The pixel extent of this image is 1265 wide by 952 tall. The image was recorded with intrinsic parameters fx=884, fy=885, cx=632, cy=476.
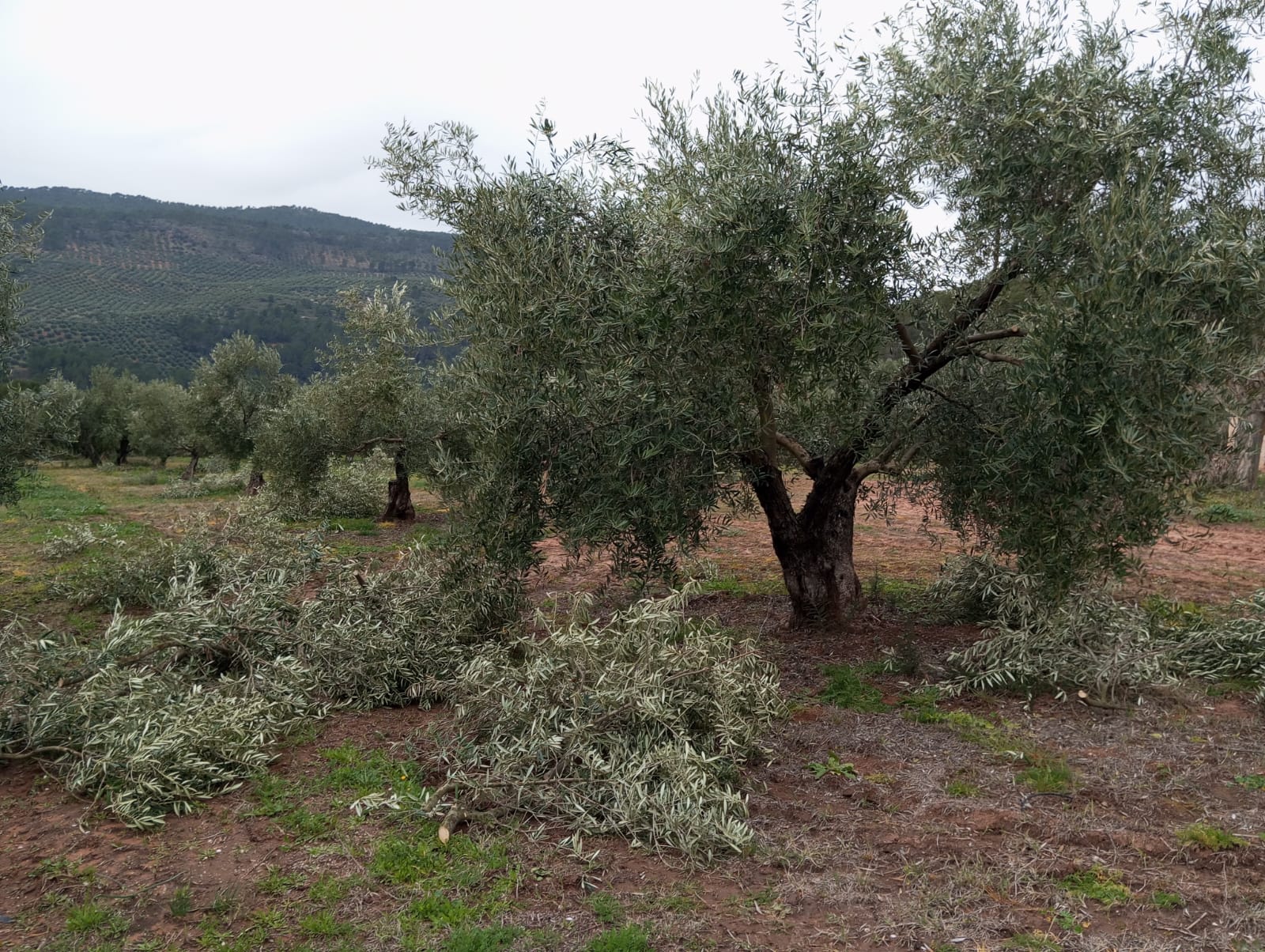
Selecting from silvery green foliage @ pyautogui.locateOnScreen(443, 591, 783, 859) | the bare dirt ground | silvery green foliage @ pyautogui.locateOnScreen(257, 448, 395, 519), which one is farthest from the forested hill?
the bare dirt ground

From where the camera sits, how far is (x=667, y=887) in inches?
196

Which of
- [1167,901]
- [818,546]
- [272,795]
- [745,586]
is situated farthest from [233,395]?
[1167,901]

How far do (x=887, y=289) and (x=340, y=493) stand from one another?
55.2 feet

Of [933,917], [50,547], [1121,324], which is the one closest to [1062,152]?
[1121,324]

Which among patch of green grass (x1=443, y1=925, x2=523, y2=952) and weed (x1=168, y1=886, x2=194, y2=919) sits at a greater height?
patch of green grass (x1=443, y1=925, x2=523, y2=952)

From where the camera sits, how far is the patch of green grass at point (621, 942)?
4.34 m

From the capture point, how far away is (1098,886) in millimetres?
4895

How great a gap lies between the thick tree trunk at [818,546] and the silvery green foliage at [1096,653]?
1672 millimetres

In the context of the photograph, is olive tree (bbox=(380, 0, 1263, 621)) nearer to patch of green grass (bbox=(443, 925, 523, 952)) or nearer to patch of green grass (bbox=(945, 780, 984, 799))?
patch of green grass (bbox=(945, 780, 984, 799))

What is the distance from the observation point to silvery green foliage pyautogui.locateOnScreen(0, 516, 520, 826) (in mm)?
6250

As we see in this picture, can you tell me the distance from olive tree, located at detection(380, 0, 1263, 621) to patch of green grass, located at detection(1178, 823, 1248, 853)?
80.0 inches

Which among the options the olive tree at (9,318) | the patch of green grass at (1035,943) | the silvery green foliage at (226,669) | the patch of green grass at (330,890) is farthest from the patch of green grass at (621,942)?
the olive tree at (9,318)

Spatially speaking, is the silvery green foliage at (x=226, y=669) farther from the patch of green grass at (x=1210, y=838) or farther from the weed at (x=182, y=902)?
the patch of green grass at (x=1210, y=838)

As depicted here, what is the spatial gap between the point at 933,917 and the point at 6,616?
11.1m
